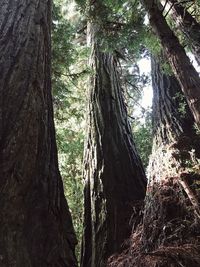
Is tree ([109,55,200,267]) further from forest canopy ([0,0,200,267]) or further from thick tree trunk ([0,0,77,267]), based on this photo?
thick tree trunk ([0,0,77,267])

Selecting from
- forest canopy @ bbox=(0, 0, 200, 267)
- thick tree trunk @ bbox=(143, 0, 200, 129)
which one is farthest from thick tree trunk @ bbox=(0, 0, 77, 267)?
thick tree trunk @ bbox=(143, 0, 200, 129)

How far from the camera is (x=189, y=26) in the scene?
466 cm

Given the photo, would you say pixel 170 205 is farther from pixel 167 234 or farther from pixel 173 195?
pixel 167 234

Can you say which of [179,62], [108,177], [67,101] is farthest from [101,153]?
[179,62]

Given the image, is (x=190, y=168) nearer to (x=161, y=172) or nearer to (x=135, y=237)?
(x=161, y=172)

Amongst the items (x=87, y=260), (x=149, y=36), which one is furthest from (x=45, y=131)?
(x=149, y=36)

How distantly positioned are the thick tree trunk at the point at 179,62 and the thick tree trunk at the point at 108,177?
1.85m

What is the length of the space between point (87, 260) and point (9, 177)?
230 cm

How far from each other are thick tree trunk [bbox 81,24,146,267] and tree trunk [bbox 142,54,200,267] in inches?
22.2

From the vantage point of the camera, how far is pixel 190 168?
3990mm

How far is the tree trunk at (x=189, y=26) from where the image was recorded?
4508mm

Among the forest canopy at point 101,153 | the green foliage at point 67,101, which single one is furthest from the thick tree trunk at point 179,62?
the green foliage at point 67,101

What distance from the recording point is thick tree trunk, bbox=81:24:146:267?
4.76m

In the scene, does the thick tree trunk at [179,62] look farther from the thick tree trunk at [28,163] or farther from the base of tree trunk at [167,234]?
the thick tree trunk at [28,163]
